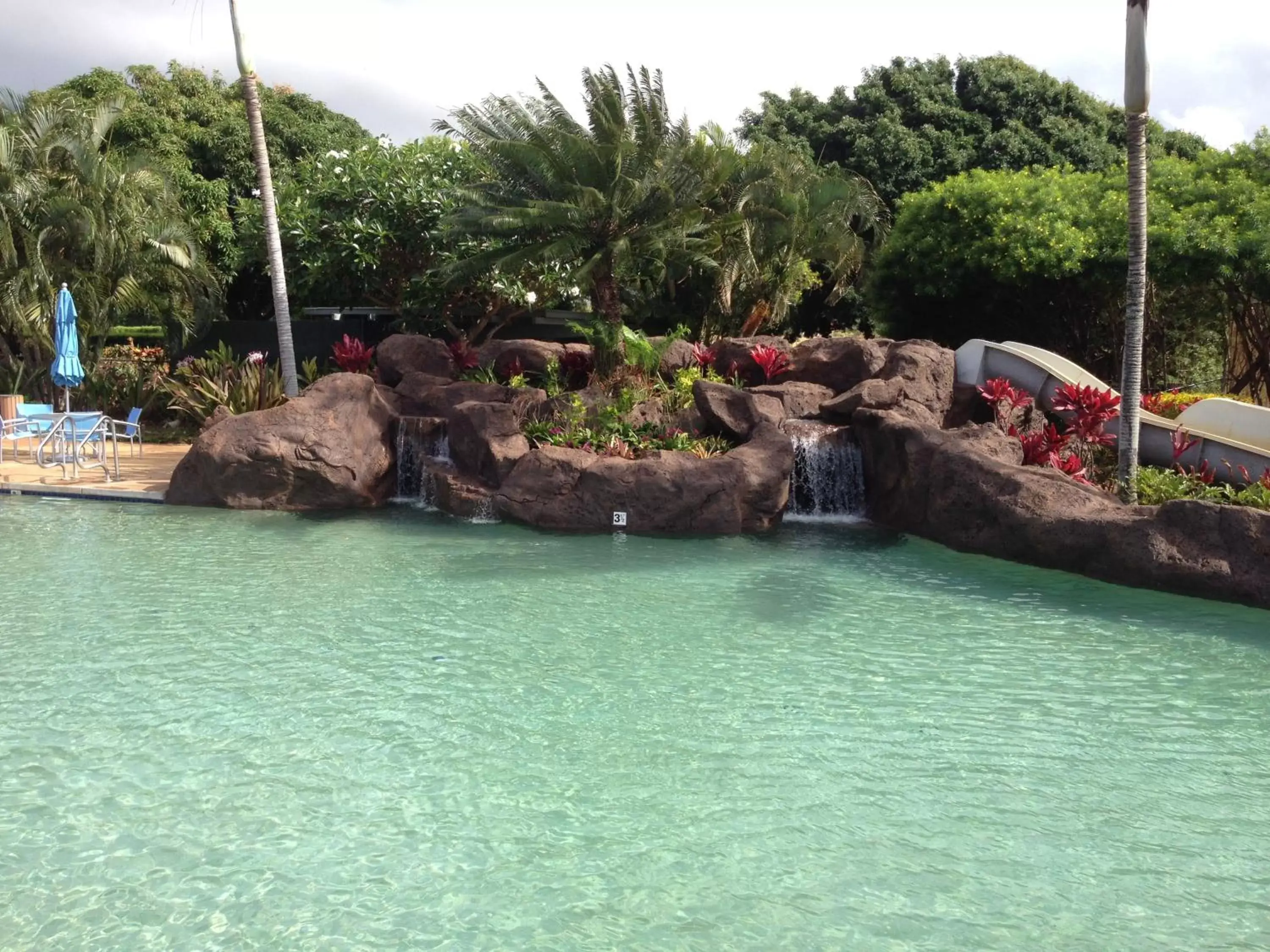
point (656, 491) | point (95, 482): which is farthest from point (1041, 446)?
point (95, 482)

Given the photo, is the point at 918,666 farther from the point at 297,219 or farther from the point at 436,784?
the point at 297,219

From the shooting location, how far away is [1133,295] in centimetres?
1150

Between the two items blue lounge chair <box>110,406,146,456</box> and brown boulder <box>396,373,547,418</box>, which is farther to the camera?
blue lounge chair <box>110,406,146,456</box>

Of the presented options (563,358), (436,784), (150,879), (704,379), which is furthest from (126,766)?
(563,358)

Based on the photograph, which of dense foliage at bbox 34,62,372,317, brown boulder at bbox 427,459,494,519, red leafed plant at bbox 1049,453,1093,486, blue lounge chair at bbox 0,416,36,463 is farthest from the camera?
dense foliage at bbox 34,62,372,317

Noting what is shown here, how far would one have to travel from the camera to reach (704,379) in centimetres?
1531

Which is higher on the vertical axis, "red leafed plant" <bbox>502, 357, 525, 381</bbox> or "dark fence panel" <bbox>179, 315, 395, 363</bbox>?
"dark fence panel" <bbox>179, 315, 395, 363</bbox>

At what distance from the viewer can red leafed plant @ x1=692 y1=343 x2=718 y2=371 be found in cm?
1666

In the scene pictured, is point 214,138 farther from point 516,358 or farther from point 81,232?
point 516,358

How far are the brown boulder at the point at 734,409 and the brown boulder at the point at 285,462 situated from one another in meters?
4.42

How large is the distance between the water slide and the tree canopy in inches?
600

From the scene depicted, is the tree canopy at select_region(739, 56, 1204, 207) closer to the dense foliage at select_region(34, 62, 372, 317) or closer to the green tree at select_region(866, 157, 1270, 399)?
the green tree at select_region(866, 157, 1270, 399)

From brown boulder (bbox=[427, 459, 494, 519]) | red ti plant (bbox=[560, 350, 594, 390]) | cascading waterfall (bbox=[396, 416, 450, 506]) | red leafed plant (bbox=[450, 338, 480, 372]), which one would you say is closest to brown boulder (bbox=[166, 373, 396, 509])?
cascading waterfall (bbox=[396, 416, 450, 506])

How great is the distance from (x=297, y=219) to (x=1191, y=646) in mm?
16957
